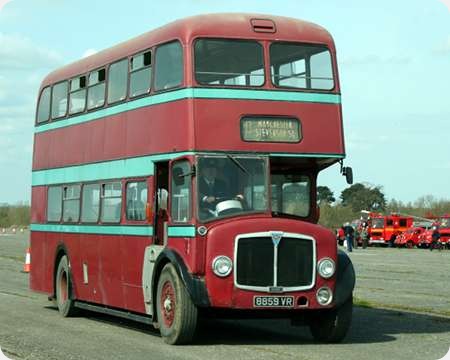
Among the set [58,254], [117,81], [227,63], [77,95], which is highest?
[77,95]

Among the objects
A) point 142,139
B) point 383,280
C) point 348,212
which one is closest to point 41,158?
point 142,139

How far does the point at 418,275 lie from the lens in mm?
32969

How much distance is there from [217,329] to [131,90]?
3.91m

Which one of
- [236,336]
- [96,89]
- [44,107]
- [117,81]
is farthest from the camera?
[44,107]

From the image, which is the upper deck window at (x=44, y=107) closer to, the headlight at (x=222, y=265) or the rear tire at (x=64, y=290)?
the rear tire at (x=64, y=290)

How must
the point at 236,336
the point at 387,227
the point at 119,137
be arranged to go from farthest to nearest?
the point at 387,227 → the point at 119,137 → the point at 236,336

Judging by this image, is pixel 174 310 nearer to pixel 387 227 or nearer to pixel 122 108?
pixel 122 108

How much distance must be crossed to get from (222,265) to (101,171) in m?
4.77

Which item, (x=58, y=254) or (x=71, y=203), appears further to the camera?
(x=58, y=254)

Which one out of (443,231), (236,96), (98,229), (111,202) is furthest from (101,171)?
(443,231)

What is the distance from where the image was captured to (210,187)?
13758 millimetres

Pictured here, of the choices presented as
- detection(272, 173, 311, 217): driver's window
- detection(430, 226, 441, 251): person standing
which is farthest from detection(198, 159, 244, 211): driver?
detection(430, 226, 441, 251): person standing

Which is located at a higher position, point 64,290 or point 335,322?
point 64,290

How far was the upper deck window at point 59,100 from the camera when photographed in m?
19.5
